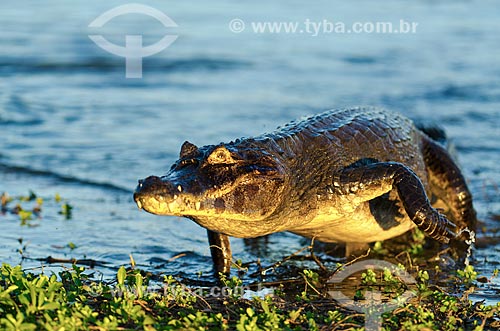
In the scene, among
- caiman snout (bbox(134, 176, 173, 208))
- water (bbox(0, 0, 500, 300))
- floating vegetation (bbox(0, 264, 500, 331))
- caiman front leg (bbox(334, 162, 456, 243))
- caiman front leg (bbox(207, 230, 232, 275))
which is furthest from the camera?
water (bbox(0, 0, 500, 300))

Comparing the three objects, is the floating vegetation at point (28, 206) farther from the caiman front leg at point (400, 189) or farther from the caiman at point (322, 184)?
the caiman front leg at point (400, 189)

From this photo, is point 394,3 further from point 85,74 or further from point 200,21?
point 85,74

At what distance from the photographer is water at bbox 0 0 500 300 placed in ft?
22.6

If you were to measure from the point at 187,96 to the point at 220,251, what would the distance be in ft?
22.6

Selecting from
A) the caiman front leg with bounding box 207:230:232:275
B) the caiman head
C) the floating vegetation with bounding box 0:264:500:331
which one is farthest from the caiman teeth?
the caiman front leg with bounding box 207:230:232:275

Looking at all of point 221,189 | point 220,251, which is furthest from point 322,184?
point 221,189

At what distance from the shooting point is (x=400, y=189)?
5598mm

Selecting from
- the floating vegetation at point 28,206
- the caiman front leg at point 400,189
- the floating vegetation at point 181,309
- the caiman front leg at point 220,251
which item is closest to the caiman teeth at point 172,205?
the floating vegetation at point 181,309

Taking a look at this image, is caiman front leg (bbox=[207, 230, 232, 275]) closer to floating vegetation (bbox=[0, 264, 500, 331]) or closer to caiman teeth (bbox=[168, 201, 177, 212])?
floating vegetation (bbox=[0, 264, 500, 331])

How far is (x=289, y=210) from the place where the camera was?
5.30 metres

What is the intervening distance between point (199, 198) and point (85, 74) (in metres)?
10.3

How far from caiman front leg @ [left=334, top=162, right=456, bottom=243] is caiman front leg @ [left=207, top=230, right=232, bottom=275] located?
35.2 inches

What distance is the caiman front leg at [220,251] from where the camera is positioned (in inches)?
231

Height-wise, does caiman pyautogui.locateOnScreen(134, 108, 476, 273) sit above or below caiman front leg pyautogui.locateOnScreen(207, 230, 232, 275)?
above
